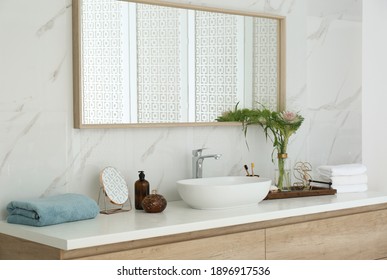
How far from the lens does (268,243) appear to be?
3330mm

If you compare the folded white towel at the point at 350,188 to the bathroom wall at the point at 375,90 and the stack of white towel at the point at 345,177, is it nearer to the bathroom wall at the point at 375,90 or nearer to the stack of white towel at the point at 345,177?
the stack of white towel at the point at 345,177

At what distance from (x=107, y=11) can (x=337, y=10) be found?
5.32ft

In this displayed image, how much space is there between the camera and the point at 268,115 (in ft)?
12.9

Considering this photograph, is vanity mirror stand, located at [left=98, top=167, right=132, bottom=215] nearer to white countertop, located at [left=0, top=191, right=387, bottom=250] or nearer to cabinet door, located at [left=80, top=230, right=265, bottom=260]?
white countertop, located at [left=0, top=191, right=387, bottom=250]

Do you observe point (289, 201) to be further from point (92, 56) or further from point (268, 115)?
point (92, 56)

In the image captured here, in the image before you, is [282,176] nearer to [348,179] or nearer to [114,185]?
[348,179]

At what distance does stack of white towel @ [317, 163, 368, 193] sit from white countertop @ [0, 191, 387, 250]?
0.66 feet

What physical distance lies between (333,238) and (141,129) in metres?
1.09

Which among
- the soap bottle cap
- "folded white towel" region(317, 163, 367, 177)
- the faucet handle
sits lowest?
"folded white towel" region(317, 163, 367, 177)

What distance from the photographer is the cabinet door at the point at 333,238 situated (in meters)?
3.38

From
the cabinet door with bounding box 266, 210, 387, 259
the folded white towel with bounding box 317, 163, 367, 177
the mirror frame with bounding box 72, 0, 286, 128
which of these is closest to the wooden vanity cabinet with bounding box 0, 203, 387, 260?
the cabinet door with bounding box 266, 210, 387, 259

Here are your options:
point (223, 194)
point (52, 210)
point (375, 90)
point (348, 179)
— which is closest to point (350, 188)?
point (348, 179)

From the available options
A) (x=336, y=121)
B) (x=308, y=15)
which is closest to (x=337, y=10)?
(x=308, y=15)

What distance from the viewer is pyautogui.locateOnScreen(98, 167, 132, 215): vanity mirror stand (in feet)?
11.0
